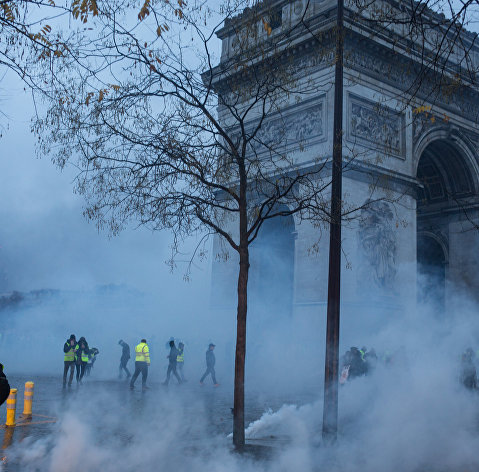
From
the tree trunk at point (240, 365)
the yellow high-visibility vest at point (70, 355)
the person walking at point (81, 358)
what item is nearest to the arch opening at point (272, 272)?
the person walking at point (81, 358)

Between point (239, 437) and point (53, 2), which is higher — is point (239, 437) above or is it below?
below

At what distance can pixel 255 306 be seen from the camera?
23.9m

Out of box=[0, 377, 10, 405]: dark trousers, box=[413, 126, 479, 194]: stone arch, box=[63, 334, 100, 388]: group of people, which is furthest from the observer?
box=[413, 126, 479, 194]: stone arch

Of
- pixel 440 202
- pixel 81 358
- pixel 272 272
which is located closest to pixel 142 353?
pixel 81 358

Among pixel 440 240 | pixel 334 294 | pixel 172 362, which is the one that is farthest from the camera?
pixel 440 240

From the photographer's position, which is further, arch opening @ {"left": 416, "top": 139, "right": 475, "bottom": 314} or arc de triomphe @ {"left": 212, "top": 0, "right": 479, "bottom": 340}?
arch opening @ {"left": 416, "top": 139, "right": 475, "bottom": 314}

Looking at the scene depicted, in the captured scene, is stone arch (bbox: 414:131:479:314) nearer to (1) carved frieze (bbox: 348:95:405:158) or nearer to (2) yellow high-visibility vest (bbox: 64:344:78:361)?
(1) carved frieze (bbox: 348:95:405:158)

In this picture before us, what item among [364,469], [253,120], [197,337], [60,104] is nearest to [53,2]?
[60,104]

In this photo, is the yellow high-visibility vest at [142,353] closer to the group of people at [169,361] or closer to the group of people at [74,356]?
the group of people at [169,361]

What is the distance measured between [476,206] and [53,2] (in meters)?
22.6

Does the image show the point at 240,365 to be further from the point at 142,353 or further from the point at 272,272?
the point at 272,272

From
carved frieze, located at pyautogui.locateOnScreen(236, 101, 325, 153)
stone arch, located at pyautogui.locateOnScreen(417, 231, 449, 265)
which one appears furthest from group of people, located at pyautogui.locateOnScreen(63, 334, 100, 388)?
stone arch, located at pyautogui.locateOnScreen(417, 231, 449, 265)

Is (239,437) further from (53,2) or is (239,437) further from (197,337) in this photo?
(197,337)

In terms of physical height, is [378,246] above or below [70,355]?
above
